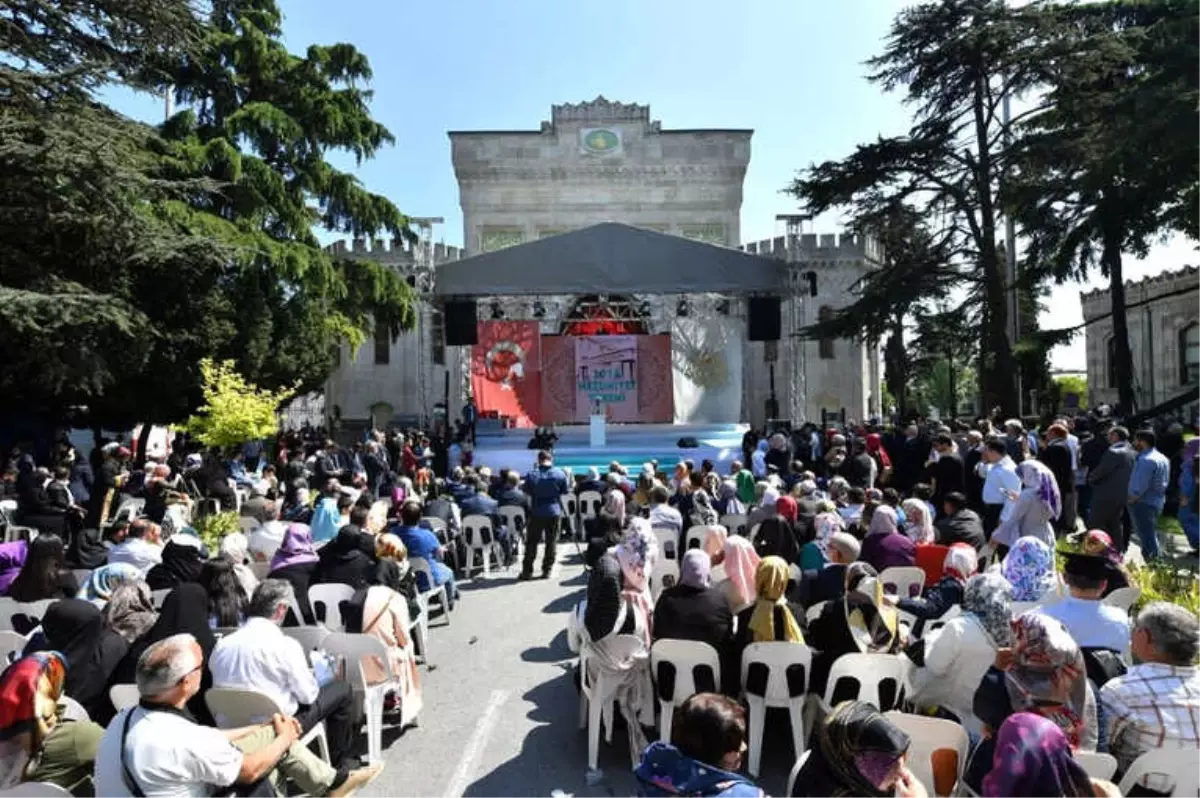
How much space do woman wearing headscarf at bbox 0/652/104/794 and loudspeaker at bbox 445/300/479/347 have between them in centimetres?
1593

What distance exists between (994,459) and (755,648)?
4377 mm

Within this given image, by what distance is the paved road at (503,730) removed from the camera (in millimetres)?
4105

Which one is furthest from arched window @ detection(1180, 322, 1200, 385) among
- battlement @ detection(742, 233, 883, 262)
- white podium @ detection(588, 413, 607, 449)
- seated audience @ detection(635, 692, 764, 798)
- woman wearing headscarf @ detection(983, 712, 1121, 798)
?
seated audience @ detection(635, 692, 764, 798)

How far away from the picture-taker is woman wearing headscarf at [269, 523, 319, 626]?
5.67 meters

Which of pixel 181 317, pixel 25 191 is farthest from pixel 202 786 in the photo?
pixel 181 317

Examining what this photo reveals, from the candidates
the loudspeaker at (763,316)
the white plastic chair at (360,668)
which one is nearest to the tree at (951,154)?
the loudspeaker at (763,316)

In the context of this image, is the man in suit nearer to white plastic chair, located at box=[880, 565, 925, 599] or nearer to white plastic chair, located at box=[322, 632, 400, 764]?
white plastic chair, located at box=[880, 565, 925, 599]

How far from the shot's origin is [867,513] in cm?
674

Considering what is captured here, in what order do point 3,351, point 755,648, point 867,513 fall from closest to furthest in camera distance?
point 755,648 < point 867,513 < point 3,351

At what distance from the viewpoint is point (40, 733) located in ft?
9.11

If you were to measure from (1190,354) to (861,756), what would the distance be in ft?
103

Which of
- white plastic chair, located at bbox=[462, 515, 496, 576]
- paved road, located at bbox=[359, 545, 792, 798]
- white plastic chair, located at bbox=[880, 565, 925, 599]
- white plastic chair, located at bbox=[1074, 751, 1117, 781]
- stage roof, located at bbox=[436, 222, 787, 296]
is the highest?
stage roof, located at bbox=[436, 222, 787, 296]

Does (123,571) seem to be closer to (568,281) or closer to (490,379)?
(568,281)

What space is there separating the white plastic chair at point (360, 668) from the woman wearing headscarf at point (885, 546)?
3195 mm
